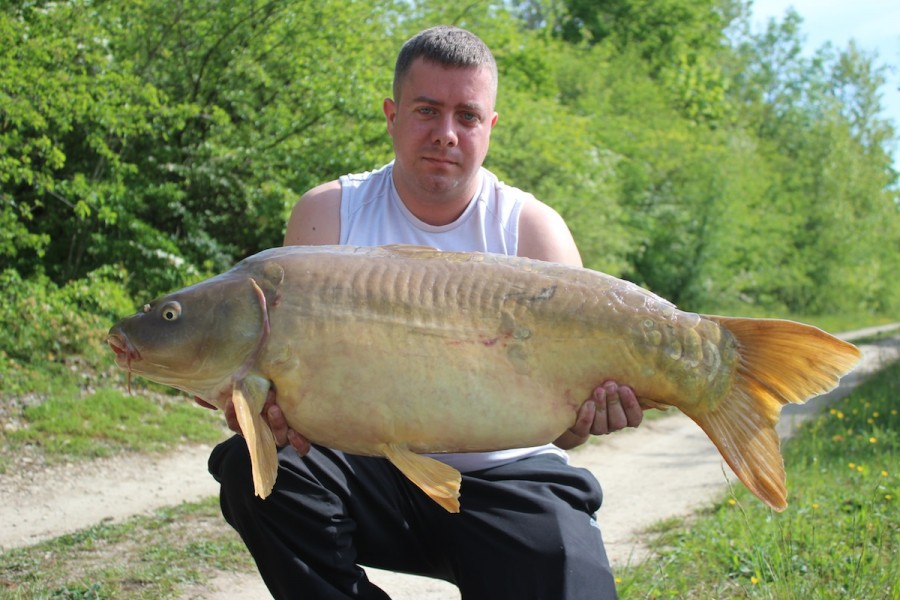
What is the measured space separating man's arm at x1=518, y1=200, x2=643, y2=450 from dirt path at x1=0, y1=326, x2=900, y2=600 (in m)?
1.72

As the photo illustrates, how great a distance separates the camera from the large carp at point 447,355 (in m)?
2.54

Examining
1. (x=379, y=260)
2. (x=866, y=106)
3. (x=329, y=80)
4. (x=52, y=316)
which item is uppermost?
(x=866, y=106)

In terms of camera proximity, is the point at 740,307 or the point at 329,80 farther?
the point at 740,307

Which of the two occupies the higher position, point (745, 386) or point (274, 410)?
point (745, 386)

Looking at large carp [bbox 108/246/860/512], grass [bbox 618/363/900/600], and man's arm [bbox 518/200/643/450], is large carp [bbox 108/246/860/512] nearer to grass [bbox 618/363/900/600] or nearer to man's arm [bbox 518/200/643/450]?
man's arm [bbox 518/200/643/450]

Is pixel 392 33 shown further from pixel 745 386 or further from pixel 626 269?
pixel 745 386

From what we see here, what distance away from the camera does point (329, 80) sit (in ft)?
32.8

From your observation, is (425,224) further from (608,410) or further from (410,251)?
(608,410)

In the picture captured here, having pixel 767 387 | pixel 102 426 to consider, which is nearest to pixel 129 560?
pixel 102 426

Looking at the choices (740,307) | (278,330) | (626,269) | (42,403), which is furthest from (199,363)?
(740,307)

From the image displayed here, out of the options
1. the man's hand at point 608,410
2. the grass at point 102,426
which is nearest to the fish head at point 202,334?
the man's hand at point 608,410

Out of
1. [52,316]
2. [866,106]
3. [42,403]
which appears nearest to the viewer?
[42,403]

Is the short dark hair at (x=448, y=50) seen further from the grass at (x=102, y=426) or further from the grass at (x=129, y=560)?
the grass at (x=102, y=426)

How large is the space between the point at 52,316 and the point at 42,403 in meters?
1.47
